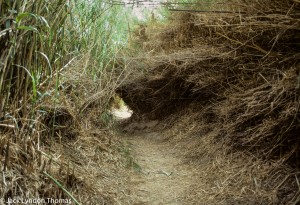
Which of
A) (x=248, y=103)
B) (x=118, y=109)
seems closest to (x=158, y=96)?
(x=118, y=109)

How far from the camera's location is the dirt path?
2346mm

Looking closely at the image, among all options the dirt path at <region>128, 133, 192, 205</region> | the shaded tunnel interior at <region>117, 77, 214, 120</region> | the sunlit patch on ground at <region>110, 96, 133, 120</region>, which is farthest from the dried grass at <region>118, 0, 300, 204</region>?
the sunlit patch on ground at <region>110, 96, 133, 120</region>

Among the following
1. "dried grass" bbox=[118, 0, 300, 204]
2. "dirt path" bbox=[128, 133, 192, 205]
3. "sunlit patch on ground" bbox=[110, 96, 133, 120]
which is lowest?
"sunlit patch on ground" bbox=[110, 96, 133, 120]

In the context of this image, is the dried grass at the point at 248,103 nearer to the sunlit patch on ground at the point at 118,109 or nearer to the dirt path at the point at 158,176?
the dirt path at the point at 158,176

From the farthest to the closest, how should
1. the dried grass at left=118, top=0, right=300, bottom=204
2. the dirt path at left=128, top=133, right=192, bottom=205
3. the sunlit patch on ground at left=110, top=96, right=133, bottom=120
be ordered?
the sunlit patch on ground at left=110, top=96, right=133, bottom=120 < the dirt path at left=128, top=133, right=192, bottom=205 < the dried grass at left=118, top=0, right=300, bottom=204

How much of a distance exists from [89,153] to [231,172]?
115 cm

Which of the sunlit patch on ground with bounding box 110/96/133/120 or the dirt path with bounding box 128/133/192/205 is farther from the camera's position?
the sunlit patch on ground with bounding box 110/96/133/120

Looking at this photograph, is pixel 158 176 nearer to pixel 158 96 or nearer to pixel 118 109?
pixel 158 96

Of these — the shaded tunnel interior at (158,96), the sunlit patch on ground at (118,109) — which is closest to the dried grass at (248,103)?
the shaded tunnel interior at (158,96)

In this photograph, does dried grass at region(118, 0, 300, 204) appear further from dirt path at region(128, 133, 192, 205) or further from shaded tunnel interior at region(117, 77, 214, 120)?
shaded tunnel interior at region(117, 77, 214, 120)

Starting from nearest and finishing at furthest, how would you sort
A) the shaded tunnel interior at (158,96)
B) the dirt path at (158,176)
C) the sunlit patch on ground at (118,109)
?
the dirt path at (158,176) → the shaded tunnel interior at (158,96) → the sunlit patch on ground at (118,109)

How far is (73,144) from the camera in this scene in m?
2.52

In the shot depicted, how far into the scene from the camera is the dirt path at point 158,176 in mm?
2346

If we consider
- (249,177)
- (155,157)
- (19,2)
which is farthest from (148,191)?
(19,2)
